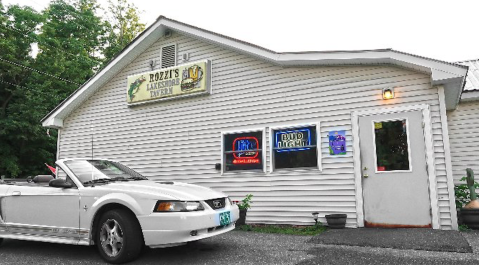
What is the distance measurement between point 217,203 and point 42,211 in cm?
247

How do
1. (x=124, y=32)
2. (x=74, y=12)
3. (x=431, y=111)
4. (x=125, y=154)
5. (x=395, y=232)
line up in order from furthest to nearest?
(x=124, y=32)
(x=74, y=12)
(x=125, y=154)
(x=431, y=111)
(x=395, y=232)

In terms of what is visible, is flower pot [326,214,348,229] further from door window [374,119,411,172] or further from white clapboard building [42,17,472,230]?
door window [374,119,411,172]

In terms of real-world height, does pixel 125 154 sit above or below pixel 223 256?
above

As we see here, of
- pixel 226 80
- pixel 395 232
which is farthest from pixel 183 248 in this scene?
pixel 226 80

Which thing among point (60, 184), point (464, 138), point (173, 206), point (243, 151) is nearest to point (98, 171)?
point (60, 184)

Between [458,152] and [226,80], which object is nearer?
[458,152]

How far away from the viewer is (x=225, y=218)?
4434mm

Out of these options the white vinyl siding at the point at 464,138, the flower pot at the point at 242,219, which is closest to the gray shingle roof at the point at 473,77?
the white vinyl siding at the point at 464,138

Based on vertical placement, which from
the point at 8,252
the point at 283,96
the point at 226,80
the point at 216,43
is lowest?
the point at 8,252

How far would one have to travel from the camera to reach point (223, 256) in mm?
4520

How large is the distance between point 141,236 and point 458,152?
24.5ft

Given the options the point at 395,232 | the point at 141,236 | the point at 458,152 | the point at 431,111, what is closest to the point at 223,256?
the point at 141,236

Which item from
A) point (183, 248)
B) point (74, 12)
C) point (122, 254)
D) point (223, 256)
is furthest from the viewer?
point (74, 12)

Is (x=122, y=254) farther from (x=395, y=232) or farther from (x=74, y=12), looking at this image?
(x=74, y=12)
